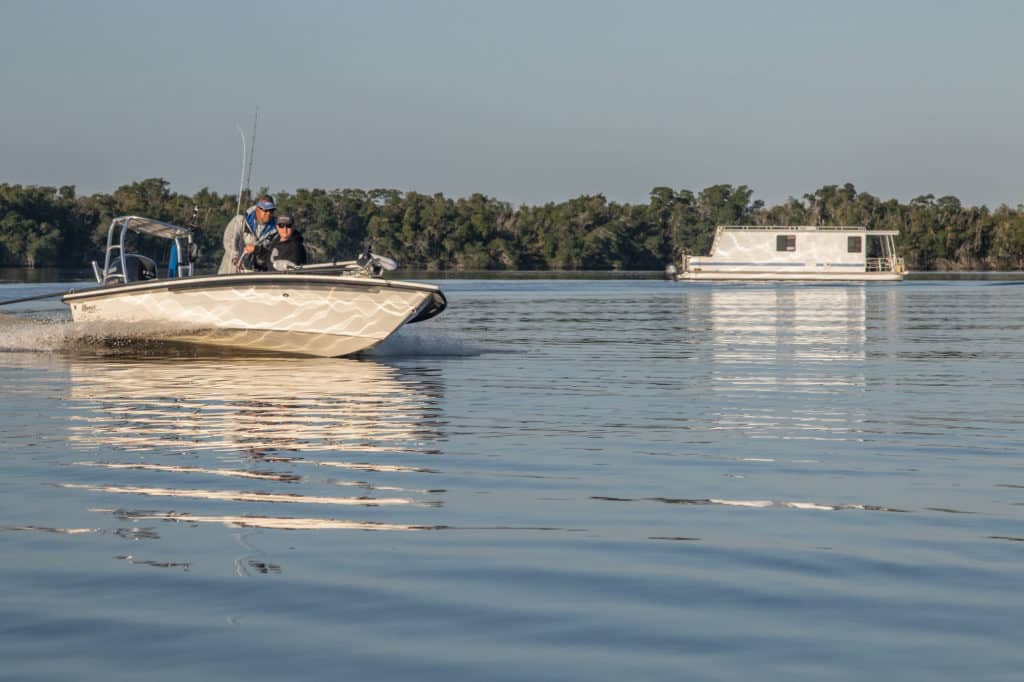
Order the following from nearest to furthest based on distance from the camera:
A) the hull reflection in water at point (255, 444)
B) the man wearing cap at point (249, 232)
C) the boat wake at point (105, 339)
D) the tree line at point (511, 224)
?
the hull reflection in water at point (255, 444) < the man wearing cap at point (249, 232) < the boat wake at point (105, 339) < the tree line at point (511, 224)

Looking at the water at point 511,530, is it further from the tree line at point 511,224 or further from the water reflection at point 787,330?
the tree line at point 511,224

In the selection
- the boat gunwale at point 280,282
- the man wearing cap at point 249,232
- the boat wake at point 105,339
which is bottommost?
the boat wake at point 105,339

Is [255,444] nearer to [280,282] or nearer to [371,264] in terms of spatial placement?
[280,282]

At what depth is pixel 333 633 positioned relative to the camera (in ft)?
18.5

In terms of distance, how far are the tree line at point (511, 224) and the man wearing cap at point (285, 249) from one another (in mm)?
115023

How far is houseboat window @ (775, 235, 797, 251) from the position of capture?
8788 cm

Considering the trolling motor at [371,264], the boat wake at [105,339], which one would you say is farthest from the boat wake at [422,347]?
the boat wake at [105,339]

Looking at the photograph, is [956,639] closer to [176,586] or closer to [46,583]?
[176,586]

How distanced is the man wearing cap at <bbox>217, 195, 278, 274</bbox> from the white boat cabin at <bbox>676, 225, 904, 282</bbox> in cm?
6709

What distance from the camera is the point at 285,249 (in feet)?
72.0

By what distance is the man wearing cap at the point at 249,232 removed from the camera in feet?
72.1

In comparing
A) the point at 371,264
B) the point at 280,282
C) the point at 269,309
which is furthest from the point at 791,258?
the point at 280,282

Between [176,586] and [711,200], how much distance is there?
168m

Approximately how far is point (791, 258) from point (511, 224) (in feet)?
238
